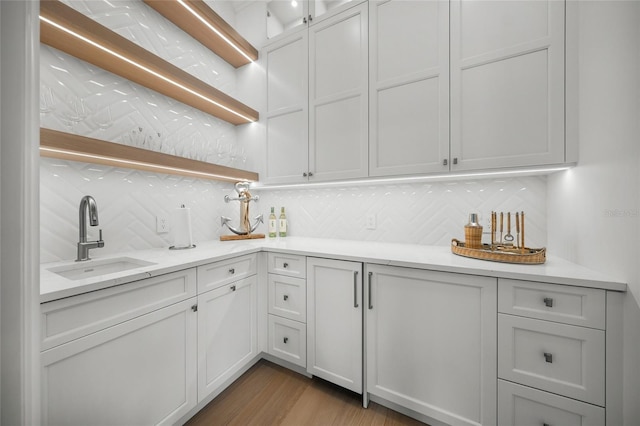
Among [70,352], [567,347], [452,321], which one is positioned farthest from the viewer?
[452,321]

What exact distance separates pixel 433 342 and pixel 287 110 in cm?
188

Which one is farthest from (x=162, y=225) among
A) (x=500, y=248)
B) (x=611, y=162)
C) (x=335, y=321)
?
(x=611, y=162)

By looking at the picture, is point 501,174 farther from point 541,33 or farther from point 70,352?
point 70,352

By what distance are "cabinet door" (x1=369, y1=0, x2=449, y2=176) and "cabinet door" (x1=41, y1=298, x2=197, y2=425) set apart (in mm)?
1478

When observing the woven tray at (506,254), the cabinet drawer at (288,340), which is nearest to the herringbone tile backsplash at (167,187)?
the woven tray at (506,254)

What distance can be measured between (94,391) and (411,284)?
4.57 ft

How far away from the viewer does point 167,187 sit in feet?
5.96

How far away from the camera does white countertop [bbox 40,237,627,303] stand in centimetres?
91

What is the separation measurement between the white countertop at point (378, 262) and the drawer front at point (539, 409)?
1.53 feet

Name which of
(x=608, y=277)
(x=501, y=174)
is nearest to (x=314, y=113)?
(x=501, y=174)

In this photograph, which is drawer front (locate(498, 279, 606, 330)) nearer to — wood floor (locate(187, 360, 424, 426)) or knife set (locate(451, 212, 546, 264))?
knife set (locate(451, 212, 546, 264))

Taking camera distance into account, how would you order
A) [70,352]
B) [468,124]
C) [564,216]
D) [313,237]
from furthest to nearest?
[313,237] → [468,124] → [564,216] → [70,352]

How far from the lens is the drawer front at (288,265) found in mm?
1620

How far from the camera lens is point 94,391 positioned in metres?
0.94
